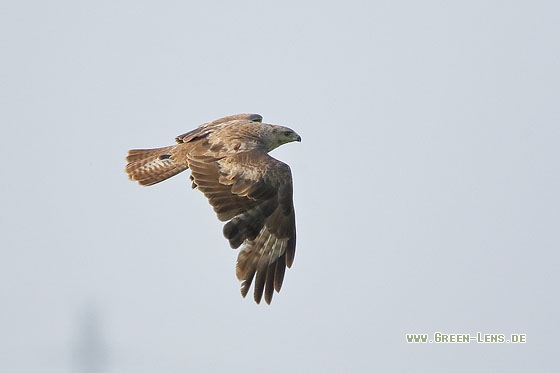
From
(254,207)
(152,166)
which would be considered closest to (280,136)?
(152,166)

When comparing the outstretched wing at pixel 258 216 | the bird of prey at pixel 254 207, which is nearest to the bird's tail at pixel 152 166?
the bird of prey at pixel 254 207

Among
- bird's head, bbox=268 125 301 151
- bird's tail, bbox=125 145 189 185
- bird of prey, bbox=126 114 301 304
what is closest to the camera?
bird of prey, bbox=126 114 301 304

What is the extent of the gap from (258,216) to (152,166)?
9.71 feet

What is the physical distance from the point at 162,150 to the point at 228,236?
3331 millimetres

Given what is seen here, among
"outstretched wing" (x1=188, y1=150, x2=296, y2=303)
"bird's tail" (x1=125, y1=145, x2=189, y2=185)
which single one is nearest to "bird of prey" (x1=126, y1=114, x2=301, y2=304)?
"outstretched wing" (x1=188, y1=150, x2=296, y2=303)

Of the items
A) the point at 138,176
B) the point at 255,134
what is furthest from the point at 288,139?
the point at 138,176

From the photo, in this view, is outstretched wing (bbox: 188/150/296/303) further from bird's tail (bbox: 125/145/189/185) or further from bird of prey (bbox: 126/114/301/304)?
bird's tail (bbox: 125/145/189/185)

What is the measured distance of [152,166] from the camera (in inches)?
815

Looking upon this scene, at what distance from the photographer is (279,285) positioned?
59.9 ft

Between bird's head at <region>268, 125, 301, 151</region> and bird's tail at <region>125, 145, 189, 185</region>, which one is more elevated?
bird's head at <region>268, 125, 301, 151</region>

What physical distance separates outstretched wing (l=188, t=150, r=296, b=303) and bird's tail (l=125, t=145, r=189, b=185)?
191 centimetres

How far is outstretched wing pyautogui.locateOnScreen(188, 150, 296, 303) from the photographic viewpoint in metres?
18.2

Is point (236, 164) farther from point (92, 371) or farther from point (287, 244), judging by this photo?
point (92, 371)

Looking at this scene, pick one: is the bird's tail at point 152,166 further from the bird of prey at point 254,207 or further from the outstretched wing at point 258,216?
the outstretched wing at point 258,216
